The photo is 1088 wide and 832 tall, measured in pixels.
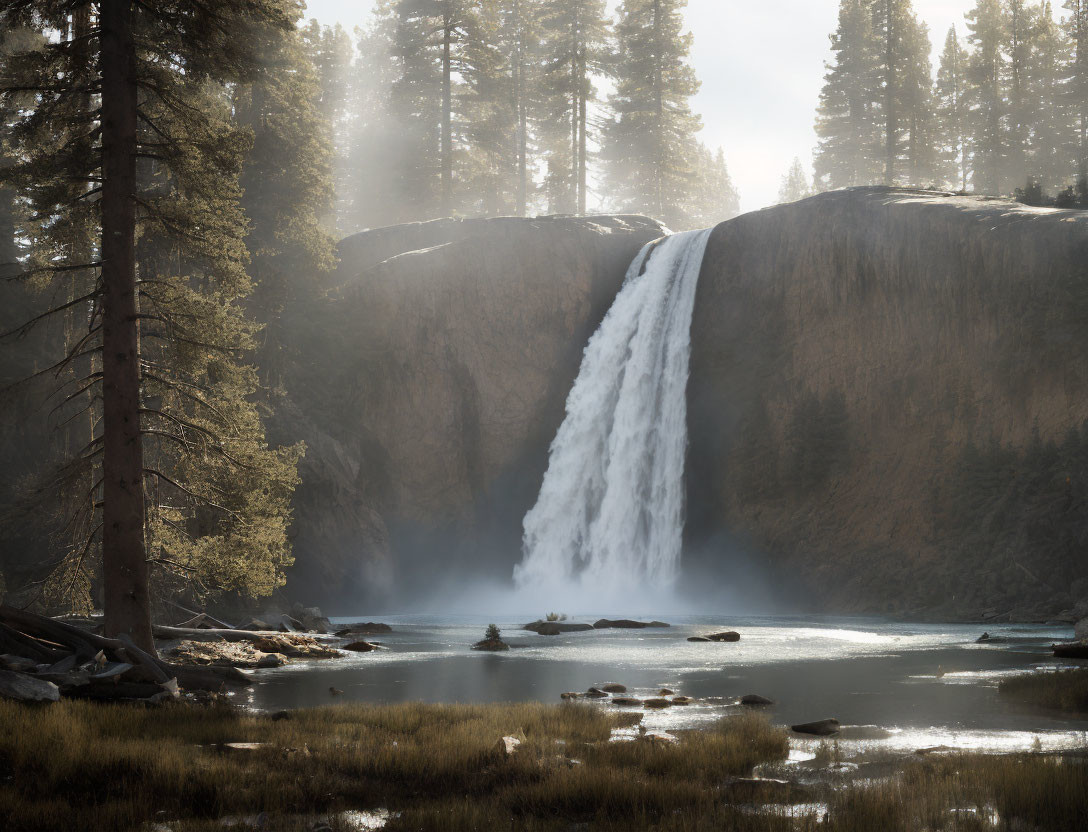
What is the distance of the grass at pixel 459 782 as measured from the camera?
662 cm

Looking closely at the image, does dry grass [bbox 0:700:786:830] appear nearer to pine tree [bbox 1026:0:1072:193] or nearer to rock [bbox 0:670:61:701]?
rock [bbox 0:670:61:701]

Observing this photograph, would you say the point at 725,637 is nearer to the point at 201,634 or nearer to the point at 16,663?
the point at 201,634

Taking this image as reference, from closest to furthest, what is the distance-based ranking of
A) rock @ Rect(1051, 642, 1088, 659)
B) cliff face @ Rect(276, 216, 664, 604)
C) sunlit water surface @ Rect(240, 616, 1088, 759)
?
sunlit water surface @ Rect(240, 616, 1088, 759) → rock @ Rect(1051, 642, 1088, 659) → cliff face @ Rect(276, 216, 664, 604)

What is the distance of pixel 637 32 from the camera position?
64.8 metres

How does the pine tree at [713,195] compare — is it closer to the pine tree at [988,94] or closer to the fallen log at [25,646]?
the pine tree at [988,94]

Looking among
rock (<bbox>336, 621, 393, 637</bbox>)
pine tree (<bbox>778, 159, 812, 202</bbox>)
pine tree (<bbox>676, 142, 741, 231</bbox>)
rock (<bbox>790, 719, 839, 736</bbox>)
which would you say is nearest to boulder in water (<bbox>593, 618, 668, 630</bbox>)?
rock (<bbox>336, 621, 393, 637</bbox>)

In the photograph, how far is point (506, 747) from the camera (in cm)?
905

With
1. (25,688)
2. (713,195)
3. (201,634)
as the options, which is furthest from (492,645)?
(713,195)

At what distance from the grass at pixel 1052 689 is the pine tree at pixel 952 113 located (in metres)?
58.6

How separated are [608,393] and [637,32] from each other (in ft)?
121

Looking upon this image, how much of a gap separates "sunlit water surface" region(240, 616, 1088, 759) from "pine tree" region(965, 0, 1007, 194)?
144 ft

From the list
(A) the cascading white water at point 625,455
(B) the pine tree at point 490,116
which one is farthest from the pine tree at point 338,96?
(A) the cascading white water at point 625,455

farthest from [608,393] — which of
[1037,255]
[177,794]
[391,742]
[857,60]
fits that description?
[857,60]

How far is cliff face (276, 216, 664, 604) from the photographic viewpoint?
38.1m
